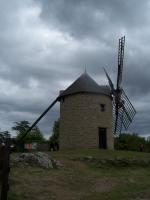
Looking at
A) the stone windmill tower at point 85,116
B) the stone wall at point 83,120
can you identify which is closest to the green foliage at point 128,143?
the stone windmill tower at point 85,116

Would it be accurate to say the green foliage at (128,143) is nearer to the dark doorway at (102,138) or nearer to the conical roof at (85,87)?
the dark doorway at (102,138)

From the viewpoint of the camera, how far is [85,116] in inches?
1618

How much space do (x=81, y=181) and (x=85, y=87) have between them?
17.8 metres

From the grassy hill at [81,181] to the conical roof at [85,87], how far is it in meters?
8.61

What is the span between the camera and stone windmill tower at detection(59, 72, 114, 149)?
135 feet

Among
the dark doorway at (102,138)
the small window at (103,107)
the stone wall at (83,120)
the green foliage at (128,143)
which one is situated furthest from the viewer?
the green foliage at (128,143)

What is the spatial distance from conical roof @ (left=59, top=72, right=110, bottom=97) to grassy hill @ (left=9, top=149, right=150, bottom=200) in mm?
8613

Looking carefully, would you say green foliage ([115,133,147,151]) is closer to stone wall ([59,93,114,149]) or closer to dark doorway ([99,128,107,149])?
dark doorway ([99,128,107,149])

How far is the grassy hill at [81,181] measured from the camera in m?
20.7

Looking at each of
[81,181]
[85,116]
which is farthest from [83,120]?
[81,181]

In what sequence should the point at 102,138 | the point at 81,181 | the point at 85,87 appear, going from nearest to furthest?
the point at 81,181 → the point at 85,87 → the point at 102,138

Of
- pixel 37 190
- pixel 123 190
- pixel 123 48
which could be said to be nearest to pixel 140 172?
pixel 123 190

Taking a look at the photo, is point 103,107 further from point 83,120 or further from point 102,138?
point 102,138

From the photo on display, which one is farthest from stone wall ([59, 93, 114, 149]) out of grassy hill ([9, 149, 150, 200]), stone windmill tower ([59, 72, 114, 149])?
grassy hill ([9, 149, 150, 200])
